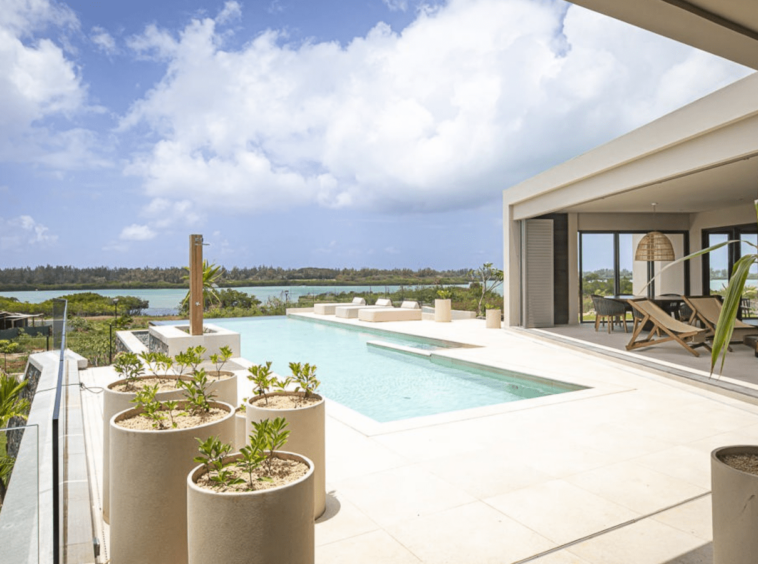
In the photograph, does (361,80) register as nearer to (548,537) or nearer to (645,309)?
(645,309)

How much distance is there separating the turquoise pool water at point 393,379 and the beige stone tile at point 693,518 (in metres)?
3.30

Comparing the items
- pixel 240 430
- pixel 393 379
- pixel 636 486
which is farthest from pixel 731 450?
pixel 393 379

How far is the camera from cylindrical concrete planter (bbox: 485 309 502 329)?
1310 centimetres

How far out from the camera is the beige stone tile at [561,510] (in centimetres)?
274

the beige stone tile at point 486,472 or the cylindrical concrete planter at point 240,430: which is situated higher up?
the cylindrical concrete planter at point 240,430

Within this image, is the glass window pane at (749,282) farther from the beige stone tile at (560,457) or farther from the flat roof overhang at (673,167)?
the beige stone tile at (560,457)

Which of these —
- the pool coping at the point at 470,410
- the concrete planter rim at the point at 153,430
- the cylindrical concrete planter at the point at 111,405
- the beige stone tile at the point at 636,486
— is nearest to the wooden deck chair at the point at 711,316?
the pool coping at the point at 470,410

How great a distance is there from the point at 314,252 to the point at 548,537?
69.2 metres

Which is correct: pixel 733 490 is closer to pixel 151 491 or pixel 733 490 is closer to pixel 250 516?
pixel 250 516

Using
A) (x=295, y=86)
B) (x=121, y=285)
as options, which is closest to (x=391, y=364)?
(x=121, y=285)

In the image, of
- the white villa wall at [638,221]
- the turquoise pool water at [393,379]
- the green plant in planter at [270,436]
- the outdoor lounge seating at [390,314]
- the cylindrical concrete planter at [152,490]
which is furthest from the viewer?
the outdoor lounge seating at [390,314]

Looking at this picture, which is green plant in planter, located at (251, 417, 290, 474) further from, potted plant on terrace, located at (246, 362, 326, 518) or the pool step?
the pool step

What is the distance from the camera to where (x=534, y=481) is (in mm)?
3369

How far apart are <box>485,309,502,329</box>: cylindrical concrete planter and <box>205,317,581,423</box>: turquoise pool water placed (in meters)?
2.16
